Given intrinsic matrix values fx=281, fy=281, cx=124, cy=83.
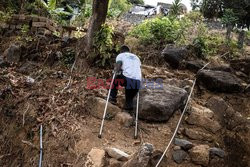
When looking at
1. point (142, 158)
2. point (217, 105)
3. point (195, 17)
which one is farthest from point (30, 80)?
point (195, 17)

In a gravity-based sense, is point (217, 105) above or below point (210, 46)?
below

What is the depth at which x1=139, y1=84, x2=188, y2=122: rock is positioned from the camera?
245 inches

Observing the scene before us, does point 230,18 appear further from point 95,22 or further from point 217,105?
point 95,22

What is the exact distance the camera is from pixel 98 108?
20.4 ft

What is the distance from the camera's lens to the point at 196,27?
11781 mm

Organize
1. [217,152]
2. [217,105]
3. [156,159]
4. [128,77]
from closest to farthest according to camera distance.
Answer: [156,159] → [217,152] → [128,77] → [217,105]

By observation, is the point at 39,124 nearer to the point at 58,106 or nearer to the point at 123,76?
the point at 58,106

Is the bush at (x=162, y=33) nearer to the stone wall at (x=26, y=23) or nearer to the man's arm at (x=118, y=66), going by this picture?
the stone wall at (x=26, y=23)

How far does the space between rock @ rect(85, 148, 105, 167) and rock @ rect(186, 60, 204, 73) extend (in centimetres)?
502

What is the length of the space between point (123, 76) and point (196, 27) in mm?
6676

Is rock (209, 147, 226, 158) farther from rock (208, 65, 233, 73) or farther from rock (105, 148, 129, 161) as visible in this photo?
rock (208, 65, 233, 73)

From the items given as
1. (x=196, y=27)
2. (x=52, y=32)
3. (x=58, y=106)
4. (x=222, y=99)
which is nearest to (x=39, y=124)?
(x=58, y=106)

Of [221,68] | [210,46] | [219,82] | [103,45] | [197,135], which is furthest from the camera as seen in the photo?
[210,46]

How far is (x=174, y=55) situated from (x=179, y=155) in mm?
4311
